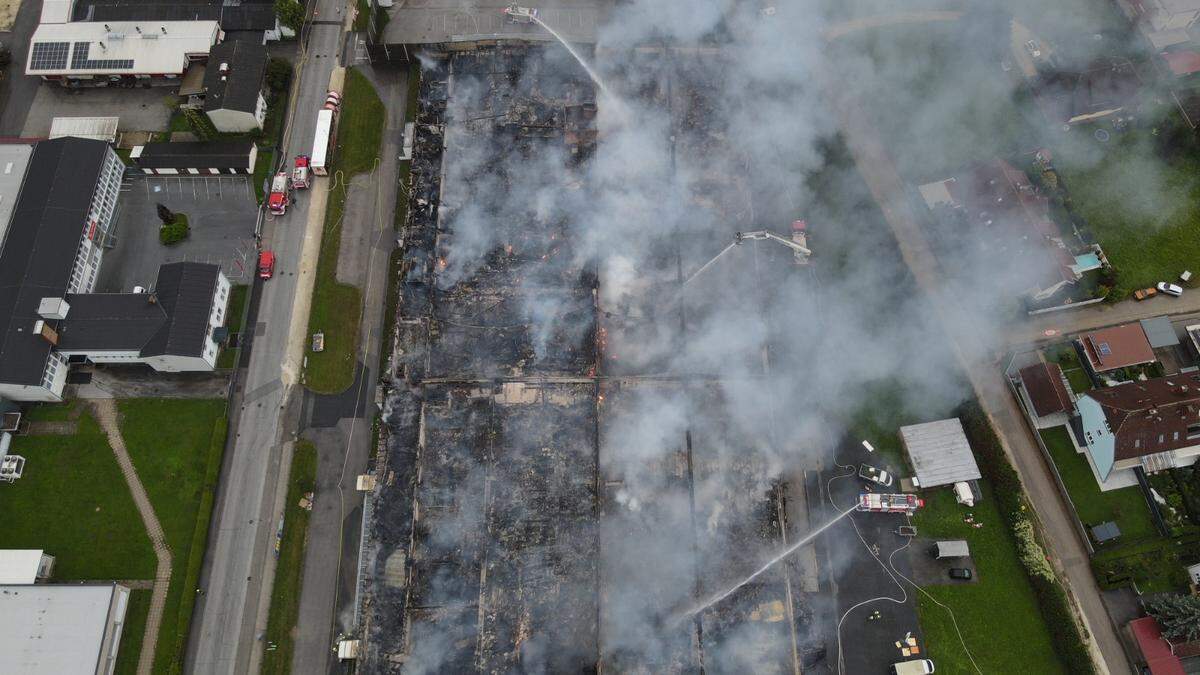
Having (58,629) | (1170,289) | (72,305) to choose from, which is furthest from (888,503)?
(72,305)

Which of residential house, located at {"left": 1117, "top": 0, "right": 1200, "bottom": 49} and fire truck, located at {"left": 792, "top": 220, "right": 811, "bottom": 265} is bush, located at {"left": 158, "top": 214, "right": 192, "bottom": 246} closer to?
fire truck, located at {"left": 792, "top": 220, "right": 811, "bottom": 265}

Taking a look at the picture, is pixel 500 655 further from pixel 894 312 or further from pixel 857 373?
pixel 894 312

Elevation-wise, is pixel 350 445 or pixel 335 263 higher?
pixel 335 263

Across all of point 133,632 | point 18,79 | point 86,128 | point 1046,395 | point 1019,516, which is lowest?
point 133,632

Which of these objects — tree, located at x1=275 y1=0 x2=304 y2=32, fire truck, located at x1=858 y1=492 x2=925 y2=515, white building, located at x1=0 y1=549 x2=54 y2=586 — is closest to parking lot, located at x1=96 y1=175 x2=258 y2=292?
tree, located at x1=275 y1=0 x2=304 y2=32

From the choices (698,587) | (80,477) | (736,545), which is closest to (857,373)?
(736,545)

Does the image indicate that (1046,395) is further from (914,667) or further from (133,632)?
(133,632)
